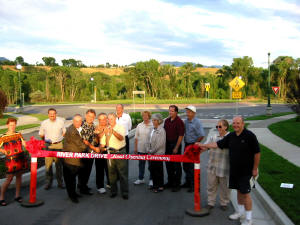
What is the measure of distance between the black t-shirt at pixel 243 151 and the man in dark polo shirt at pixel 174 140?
188cm

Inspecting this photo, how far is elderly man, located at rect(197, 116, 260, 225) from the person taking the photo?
4879 millimetres

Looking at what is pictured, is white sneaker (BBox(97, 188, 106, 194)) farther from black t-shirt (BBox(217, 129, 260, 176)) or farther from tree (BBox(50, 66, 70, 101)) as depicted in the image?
tree (BBox(50, 66, 70, 101))

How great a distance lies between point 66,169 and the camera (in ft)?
20.5

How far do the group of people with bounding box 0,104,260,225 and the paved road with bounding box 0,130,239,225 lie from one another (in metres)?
0.21

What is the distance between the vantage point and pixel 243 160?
4918mm

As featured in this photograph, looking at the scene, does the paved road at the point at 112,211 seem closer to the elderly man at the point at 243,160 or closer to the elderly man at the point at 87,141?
the elderly man at the point at 87,141

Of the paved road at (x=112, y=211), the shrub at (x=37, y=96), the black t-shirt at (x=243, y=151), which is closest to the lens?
the black t-shirt at (x=243, y=151)

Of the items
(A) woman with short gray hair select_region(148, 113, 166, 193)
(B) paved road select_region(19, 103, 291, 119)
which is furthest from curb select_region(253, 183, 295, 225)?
(B) paved road select_region(19, 103, 291, 119)

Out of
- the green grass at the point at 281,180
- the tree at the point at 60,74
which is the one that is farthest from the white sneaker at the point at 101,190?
the tree at the point at 60,74

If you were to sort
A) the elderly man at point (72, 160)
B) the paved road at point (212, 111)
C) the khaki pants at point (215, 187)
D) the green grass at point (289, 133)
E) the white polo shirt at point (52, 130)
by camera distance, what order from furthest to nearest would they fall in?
the paved road at point (212, 111) → the green grass at point (289, 133) → the white polo shirt at point (52, 130) → the elderly man at point (72, 160) → the khaki pants at point (215, 187)

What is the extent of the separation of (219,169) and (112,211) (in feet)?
7.01

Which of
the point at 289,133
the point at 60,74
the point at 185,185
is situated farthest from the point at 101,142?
the point at 60,74

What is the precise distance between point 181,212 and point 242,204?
1153mm

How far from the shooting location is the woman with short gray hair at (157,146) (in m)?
6.79
